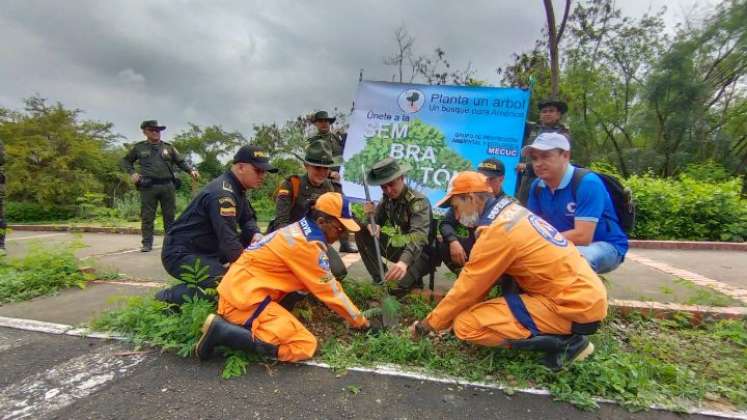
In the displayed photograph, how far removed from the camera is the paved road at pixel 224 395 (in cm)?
203

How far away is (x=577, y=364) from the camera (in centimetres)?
233

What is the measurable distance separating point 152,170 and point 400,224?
4.45 meters

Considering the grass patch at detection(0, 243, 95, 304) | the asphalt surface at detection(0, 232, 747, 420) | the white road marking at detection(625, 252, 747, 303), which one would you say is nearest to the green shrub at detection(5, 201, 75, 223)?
the grass patch at detection(0, 243, 95, 304)

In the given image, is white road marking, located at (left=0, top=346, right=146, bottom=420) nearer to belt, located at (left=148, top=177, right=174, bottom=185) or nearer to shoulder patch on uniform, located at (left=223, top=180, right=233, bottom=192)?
shoulder patch on uniform, located at (left=223, top=180, right=233, bottom=192)

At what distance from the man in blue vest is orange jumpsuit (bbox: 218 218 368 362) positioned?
5.85ft

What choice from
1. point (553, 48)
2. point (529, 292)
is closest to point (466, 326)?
point (529, 292)

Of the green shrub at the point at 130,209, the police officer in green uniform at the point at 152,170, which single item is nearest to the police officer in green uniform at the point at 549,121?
the police officer in green uniform at the point at 152,170

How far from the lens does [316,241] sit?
2549 mm

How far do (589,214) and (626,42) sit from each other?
2040 centimetres

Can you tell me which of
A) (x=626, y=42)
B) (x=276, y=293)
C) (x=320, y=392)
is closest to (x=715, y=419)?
(x=320, y=392)

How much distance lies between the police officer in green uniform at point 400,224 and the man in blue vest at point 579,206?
3.42ft

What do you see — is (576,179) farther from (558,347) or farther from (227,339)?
(227,339)

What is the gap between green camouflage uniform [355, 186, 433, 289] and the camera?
3256 mm

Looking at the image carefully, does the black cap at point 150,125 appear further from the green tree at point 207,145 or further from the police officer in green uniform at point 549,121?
the green tree at point 207,145
